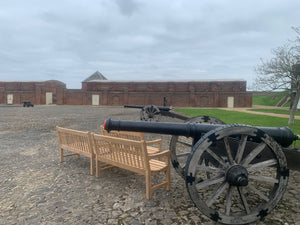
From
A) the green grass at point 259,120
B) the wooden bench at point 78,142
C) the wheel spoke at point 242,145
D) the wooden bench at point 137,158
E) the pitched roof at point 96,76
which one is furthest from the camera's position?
the pitched roof at point 96,76

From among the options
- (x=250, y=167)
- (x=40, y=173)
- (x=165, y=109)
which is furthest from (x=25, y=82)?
(x=250, y=167)

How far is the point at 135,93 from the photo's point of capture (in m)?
46.6

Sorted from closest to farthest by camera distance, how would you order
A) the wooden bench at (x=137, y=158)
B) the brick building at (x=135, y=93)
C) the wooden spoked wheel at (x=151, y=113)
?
the wooden bench at (x=137, y=158), the wooden spoked wheel at (x=151, y=113), the brick building at (x=135, y=93)

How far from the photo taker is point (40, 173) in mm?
4488

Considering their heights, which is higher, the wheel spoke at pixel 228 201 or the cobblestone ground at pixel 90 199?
the wheel spoke at pixel 228 201

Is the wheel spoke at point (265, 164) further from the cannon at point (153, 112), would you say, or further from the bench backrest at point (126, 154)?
the cannon at point (153, 112)

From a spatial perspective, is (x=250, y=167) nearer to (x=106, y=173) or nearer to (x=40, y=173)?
(x=106, y=173)

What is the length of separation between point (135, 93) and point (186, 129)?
4381 cm

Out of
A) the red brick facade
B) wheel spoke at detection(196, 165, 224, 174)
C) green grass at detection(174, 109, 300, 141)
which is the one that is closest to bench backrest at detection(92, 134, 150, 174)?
wheel spoke at detection(196, 165, 224, 174)

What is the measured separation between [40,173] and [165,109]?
908cm

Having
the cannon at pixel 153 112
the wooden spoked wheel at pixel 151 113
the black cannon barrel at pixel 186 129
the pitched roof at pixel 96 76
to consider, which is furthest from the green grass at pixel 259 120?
the pitched roof at pixel 96 76

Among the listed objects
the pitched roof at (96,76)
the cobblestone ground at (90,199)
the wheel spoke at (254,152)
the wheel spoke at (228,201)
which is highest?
the pitched roof at (96,76)

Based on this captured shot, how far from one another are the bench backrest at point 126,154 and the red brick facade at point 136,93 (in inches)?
1615

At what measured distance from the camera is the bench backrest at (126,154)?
3.36 meters
